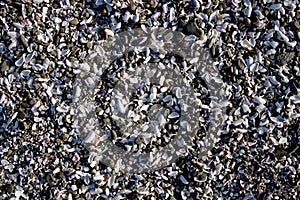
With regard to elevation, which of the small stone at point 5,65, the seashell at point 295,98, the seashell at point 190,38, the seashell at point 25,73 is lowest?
the seashell at point 295,98

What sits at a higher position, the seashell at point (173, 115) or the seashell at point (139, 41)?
the seashell at point (139, 41)

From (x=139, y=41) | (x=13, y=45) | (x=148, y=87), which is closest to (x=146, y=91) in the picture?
(x=148, y=87)

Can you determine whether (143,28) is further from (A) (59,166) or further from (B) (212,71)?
(A) (59,166)

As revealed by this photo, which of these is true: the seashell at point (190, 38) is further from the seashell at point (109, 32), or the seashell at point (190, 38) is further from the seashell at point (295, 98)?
the seashell at point (295, 98)

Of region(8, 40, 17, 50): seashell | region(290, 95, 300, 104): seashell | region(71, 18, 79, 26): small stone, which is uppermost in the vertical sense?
region(71, 18, 79, 26): small stone

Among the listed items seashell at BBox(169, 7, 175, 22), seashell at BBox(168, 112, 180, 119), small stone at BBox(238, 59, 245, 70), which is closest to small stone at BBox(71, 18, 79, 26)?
seashell at BBox(169, 7, 175, 22)

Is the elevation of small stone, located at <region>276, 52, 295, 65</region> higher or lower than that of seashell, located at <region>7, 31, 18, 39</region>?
lower

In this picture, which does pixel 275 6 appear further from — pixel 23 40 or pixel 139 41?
pixel 23 40

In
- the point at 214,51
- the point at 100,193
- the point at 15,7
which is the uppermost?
the point at 15,7

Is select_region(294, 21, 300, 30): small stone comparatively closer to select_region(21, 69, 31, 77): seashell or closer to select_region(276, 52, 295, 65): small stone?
select_region(276, 52, 295, 65): small stone

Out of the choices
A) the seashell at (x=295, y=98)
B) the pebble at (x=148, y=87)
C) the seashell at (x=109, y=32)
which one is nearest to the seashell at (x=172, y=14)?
the pebble at (x=148, y=87)

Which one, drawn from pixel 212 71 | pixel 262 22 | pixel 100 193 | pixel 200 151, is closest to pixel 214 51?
pixel 212 71
